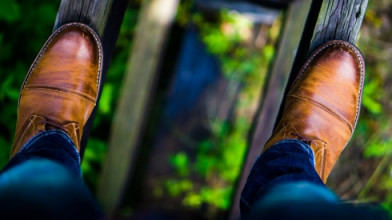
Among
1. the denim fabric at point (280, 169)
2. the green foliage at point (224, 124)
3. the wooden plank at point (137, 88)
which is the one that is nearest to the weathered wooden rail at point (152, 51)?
the wooden plank at point (137, 88)

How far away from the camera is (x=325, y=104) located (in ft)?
4.45

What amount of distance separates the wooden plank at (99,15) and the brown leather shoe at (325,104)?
73 centimetres

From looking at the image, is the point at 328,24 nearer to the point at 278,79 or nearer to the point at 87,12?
the point at 278,79

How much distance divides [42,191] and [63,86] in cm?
51

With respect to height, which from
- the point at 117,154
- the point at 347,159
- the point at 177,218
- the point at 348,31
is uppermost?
the point at 348,31

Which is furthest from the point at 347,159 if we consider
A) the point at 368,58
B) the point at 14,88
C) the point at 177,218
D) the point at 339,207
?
the point at 14,88

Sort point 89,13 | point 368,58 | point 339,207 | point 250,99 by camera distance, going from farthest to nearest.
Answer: point 250,99 < point 368,58 < point 89,13 < point 339,207

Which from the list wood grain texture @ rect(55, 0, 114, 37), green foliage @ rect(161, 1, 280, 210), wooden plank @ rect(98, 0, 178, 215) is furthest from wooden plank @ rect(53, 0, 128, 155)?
green foliage @ rect(161, 1, 280, 210)

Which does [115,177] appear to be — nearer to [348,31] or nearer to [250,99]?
[250,99]

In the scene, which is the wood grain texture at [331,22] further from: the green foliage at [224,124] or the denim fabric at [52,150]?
the green foliage at [224,124]

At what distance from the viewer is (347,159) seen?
Answer: 102 inches

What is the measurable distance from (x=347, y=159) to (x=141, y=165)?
160 cm

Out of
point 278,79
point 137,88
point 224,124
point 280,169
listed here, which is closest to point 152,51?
point 137,88

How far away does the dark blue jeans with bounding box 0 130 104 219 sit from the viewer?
846 millimetres
